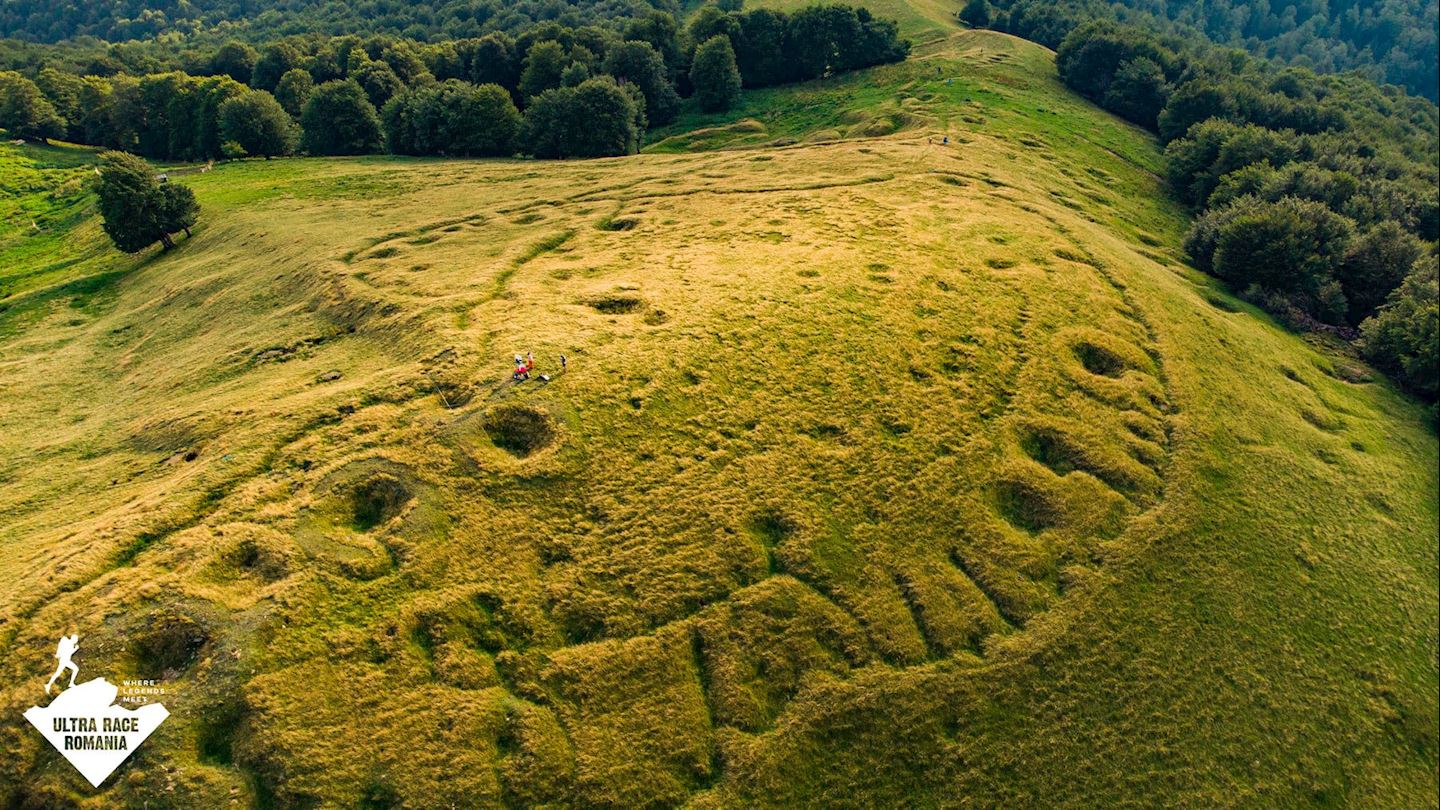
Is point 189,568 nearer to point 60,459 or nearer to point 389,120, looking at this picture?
point 60,459

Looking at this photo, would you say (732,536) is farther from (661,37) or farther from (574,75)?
(661,37)

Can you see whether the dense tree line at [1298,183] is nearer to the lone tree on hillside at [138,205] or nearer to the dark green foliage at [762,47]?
the dark green foliage at [762,47]

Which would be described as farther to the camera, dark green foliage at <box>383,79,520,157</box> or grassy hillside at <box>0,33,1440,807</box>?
dark green foliage at <box>383,79,520,157</box>

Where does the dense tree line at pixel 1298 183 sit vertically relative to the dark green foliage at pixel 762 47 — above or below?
below

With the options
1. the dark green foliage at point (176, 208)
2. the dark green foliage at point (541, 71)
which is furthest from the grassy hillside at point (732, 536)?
the dark green foliage at point (541, 71)

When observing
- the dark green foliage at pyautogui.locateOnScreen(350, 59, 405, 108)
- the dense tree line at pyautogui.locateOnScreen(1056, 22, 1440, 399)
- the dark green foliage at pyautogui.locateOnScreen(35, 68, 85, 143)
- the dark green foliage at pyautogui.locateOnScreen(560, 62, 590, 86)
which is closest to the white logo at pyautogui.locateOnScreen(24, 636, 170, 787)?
the dense tree line at pyautogui.locateOnScreen(1056, 22, 1440, 399)

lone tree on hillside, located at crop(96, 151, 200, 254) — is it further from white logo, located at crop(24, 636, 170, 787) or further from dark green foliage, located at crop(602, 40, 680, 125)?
dark green foliage, located at crop(602, 40, 680, 125)

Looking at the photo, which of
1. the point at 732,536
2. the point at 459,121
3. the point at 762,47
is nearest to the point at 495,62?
the point at 459,121
